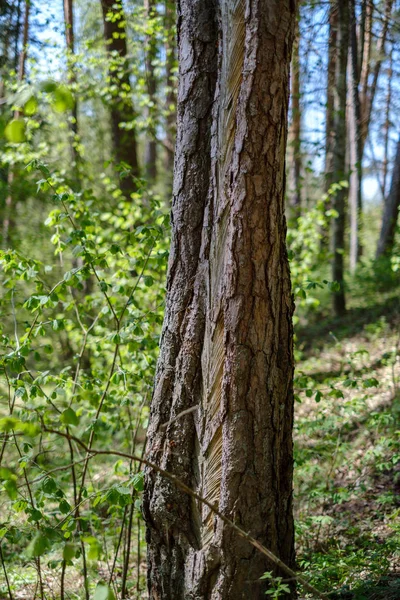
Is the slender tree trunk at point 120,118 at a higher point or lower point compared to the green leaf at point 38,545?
higher

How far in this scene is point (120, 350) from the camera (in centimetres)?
467

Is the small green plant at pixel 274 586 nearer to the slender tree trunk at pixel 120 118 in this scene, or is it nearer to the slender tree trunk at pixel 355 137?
the slender tree trunk at pixel 120 118

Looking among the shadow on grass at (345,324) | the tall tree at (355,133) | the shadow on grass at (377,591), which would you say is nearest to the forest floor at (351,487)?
the shadow on grass at (377,591)

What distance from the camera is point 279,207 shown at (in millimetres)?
2652

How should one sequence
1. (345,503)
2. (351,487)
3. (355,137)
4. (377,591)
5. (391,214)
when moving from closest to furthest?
(377,591) → (351,487) → (345,503) → (355,137) → (391,214)

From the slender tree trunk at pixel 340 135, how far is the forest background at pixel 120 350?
0.07 meters

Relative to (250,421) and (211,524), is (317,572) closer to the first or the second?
(211,524)

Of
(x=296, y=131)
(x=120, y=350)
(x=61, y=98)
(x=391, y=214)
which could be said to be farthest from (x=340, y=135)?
(x=61, y=98)

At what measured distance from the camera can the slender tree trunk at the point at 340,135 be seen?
324 inches

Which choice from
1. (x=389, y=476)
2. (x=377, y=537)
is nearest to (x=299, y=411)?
(x=389, y=476)

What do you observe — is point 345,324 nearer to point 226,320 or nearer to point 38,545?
point 226,320

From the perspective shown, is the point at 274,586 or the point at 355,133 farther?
the point at 355,133

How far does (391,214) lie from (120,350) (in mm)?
8600

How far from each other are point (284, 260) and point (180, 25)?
4.61ft
